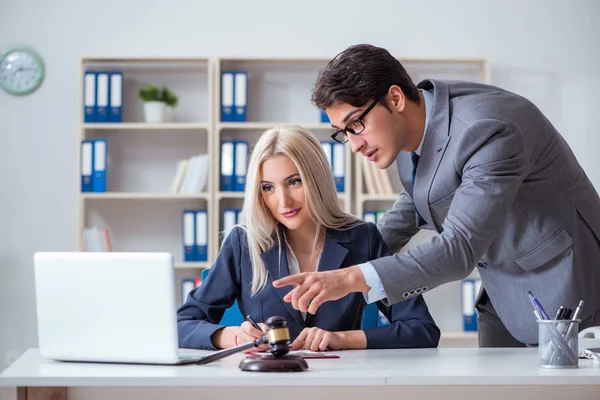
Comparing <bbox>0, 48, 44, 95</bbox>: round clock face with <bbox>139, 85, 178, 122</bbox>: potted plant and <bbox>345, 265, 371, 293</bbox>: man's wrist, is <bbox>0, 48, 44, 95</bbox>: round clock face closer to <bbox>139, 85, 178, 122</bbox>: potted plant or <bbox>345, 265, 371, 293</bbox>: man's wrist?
<bbox>139, 85, 178, 122</bbox>: potted plant

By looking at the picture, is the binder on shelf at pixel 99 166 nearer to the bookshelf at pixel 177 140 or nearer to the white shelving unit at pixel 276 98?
the bookshelf at pixel 177 140

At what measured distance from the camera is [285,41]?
15.1 ft

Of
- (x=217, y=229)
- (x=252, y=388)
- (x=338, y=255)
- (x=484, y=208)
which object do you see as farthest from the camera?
(x=217, y=229)

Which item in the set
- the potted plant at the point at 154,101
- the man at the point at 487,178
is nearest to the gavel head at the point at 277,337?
Answer: the man at the point at 487,178

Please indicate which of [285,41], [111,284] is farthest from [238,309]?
[285,41]

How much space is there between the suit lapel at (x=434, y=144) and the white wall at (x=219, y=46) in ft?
9.10

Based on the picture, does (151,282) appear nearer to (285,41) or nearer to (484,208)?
(484,208)

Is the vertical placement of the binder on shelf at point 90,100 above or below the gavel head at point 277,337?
above

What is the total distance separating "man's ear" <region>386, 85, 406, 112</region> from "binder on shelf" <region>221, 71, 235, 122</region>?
8.53ft

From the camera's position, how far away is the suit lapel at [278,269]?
2.12 meters

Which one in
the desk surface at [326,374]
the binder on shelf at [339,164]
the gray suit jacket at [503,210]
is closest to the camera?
the desk surface at [326,374]

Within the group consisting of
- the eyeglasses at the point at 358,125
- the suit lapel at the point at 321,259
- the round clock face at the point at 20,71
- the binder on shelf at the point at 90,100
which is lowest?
the suit lapel at the point at 321,259

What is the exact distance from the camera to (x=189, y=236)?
4.41m

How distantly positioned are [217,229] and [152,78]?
967 mm
